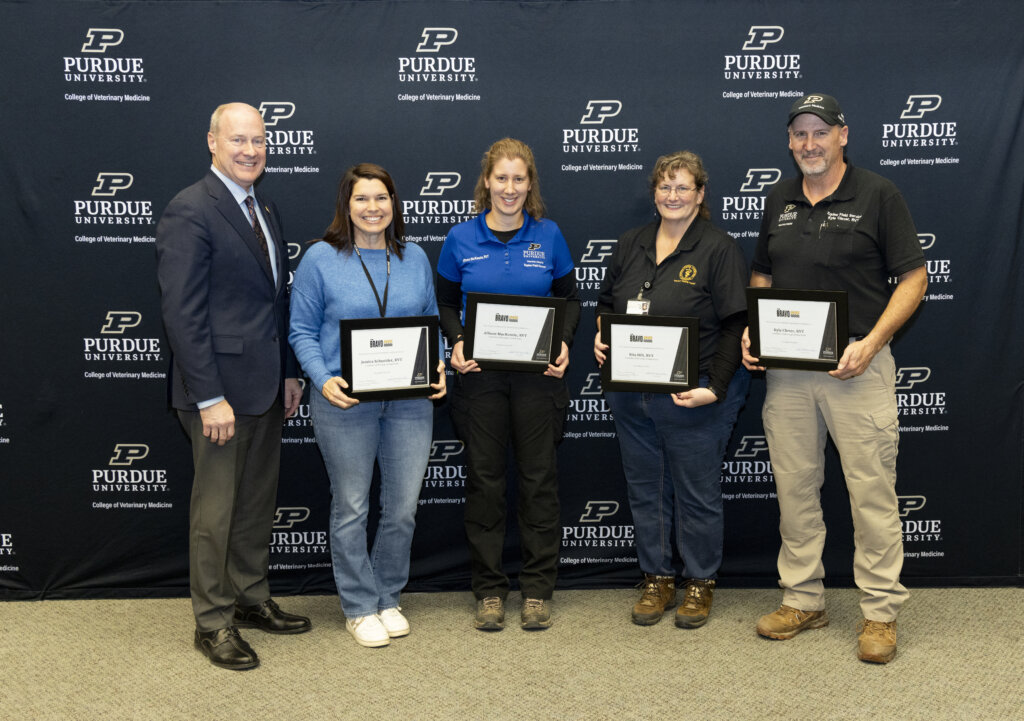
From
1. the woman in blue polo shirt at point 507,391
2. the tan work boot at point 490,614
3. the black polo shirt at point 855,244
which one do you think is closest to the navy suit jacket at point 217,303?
the woman in blue polo shirt at point 507,391

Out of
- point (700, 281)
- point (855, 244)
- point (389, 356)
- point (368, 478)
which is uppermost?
point (855, 244)

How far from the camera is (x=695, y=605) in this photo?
10.9 ft

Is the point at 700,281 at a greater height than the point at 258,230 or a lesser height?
lesser

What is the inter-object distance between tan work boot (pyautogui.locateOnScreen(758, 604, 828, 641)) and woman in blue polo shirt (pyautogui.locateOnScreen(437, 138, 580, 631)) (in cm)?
87

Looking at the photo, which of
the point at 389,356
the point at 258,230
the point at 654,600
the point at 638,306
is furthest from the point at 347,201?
the point at 654,600

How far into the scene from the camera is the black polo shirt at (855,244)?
291 cm

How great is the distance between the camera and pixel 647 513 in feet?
11.1

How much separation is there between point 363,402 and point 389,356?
0.20 meters

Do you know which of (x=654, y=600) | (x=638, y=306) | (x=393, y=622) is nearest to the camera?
(x=638, y=306)

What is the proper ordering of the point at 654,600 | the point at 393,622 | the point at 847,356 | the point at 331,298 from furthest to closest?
the point at 654,600 < the point at 393,622 < the point at 331,298 < the point at 847,356

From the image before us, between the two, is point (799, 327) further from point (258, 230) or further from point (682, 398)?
point (258, 230)

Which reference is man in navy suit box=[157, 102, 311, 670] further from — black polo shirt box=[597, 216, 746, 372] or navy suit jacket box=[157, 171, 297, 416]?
black polo shirt box=[597, 216, 746, 372]

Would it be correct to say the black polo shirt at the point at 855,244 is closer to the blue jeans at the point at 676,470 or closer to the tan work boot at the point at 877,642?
the blue jeans at the point at 676,470

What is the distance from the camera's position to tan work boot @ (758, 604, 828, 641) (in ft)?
10.5
